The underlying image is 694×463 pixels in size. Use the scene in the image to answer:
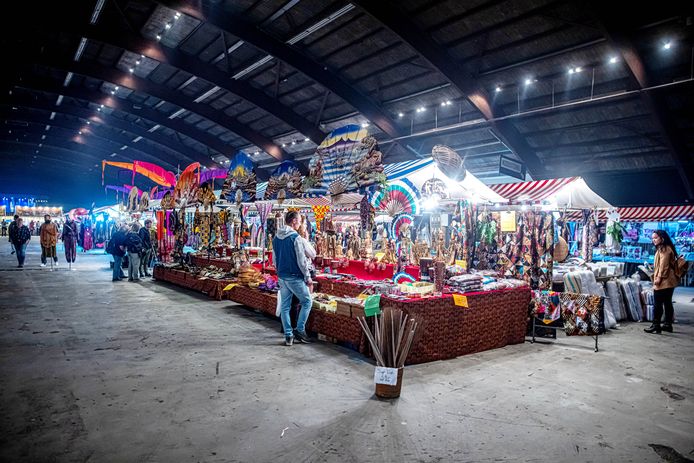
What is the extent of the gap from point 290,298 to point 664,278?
5.53 m

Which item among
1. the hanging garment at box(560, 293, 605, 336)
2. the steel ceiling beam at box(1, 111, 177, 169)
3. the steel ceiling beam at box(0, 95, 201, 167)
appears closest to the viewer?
the hanging garment at box(560, 293, 605, 336)

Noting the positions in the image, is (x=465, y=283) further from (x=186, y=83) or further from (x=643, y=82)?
(x=186, y=83)

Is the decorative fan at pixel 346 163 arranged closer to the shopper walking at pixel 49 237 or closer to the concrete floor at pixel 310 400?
the concrete floor at pixel 310 400

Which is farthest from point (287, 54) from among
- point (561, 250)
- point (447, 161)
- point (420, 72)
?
point (561, 250)

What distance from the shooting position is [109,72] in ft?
43.8

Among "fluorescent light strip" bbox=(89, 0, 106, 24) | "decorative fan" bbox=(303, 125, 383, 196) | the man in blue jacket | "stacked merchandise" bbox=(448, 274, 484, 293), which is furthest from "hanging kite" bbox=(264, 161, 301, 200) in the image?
"fluorescent light strip" bbox=(89, 0, 106, 24)

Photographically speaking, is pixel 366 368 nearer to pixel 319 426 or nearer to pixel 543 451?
pixel 319 426

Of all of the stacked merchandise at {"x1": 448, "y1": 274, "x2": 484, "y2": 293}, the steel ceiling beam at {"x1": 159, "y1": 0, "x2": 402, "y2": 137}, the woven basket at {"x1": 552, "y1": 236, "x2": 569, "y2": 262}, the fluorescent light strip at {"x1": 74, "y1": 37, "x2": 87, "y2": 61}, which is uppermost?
the fluorescent light strip at {"x1": 74, "y1": 37, "x2": 87, "y2": 61}

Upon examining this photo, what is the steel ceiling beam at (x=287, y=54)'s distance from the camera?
9.61m

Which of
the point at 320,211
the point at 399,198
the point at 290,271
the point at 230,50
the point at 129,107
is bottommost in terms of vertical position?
the point at 290,271

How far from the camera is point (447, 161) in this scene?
19.5 ft

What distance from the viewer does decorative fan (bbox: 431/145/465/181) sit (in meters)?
5.91

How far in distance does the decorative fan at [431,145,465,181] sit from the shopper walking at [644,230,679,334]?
3.15m

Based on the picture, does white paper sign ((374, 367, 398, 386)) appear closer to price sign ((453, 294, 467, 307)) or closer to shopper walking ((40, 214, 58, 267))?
price sign ((453, 294, 467, 307))
